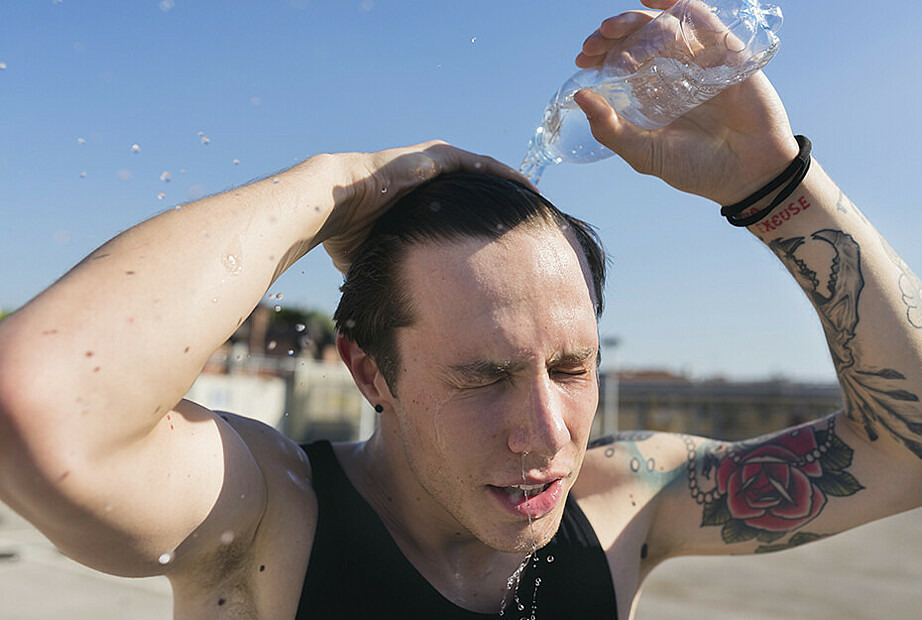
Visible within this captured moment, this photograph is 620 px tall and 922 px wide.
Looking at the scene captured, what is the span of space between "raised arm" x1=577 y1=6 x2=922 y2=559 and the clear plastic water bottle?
0.16 feet

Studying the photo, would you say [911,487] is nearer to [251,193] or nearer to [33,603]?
[251,193]

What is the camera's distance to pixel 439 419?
73.8 inches

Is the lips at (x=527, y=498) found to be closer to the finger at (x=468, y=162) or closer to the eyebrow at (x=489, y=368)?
the eyebrow at (x=489, y=368)

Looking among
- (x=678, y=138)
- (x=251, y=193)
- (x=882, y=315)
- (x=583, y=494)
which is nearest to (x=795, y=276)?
(x=882, y=315)

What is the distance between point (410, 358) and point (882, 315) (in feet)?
4.84

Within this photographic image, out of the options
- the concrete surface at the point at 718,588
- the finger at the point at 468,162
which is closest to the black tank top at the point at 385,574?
the finger at the point at 468,162

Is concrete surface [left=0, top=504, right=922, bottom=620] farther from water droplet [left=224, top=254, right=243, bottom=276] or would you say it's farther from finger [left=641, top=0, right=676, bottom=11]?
water droplet [left=224, top=254, right=243, bottom=276]

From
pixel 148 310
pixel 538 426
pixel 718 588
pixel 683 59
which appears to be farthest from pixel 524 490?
pixel 718 588

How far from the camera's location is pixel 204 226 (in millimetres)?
1551

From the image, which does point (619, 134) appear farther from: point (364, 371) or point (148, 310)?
point (148, 310)

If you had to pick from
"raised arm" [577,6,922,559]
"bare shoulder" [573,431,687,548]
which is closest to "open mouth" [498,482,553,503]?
"bare shoulder" [573,431,687,548]

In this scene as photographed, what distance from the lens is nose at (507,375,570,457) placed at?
1765 mm

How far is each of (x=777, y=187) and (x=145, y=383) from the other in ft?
6.17

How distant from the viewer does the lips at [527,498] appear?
181cm
